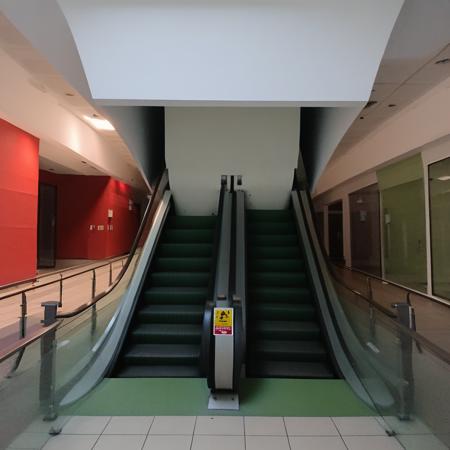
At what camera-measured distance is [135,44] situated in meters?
3.33

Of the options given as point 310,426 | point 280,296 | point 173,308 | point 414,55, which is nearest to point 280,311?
point 280,296

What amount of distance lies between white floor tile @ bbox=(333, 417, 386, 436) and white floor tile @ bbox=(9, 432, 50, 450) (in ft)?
7.08

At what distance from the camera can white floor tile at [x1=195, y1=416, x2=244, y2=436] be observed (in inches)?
98.2

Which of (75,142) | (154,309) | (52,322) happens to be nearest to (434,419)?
(52,322)

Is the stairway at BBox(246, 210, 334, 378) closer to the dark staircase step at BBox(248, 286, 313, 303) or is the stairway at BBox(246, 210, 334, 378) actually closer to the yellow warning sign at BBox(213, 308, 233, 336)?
the dark staircase step at BBox(248, 286, 313, 303)

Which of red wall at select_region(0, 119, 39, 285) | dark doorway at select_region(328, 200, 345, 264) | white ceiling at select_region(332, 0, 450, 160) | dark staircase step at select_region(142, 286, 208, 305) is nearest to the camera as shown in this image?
white ceiling at select_region(332, 0, 450, 160)

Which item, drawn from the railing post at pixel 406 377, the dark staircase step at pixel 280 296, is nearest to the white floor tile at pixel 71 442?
the railing post at pixel 406 377

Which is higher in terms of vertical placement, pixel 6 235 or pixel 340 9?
pixel 340 9

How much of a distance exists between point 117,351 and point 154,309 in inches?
31.9

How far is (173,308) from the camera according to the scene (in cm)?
437

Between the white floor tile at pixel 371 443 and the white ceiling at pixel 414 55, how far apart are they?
378 cm

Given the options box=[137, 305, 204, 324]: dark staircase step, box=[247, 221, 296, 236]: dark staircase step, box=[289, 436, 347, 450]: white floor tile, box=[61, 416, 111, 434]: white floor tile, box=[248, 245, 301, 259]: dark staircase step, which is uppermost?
box=[247, 221, 296, 236]: dark staircase step

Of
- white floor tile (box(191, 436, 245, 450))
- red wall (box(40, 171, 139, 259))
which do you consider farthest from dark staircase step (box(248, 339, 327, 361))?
red wall (box(40, 171, 139, 259))

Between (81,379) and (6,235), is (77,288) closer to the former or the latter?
(6,235)
